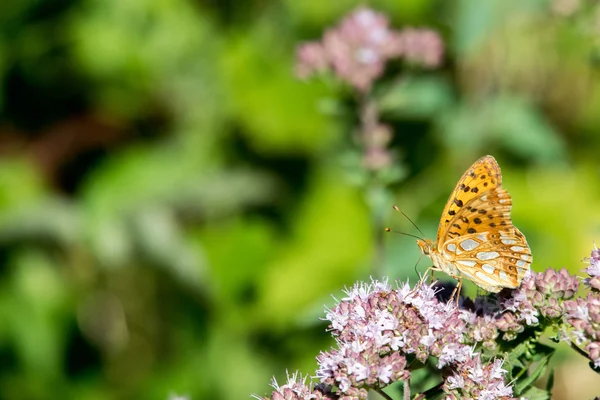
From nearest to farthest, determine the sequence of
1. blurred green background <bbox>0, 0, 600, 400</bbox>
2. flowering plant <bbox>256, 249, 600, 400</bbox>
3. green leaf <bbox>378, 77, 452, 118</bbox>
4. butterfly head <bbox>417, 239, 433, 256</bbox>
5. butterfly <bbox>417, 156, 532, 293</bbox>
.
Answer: flowering plant <bbox>256, 249, 600, 400</bbox>, butterfly <bbox>417, 156, 532, 293</bbox>, butterfly head <bbox>417, 239, 433, 256</bbox>, green leaf <bbox>378, 77, 452, 118</bbox>, blurred green background <bbox>0, 0, 600, 400</bbox>

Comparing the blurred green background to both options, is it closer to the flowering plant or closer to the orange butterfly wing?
the orange butterfly wing

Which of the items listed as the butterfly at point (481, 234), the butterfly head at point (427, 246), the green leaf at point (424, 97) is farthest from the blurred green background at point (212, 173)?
the butterfly at point (481, 234)

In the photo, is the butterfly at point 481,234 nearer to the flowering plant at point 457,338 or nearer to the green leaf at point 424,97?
the flowering plant at point 457,338

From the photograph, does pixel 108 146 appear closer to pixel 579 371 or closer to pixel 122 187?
pixel 122 187

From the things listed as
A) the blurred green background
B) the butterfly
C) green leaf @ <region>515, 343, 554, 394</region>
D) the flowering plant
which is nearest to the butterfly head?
the butterfly

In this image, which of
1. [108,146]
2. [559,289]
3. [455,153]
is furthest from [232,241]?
[559,289]

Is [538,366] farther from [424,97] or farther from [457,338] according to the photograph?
[424,97]
